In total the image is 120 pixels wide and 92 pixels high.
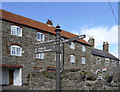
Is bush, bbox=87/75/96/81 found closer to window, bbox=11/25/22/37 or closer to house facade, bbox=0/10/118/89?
house facade, bbox=0/10/118/89

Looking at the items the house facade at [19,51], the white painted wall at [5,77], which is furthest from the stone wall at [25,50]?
the white painted wall at [5,77]

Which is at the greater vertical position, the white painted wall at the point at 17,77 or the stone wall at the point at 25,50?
the stone wall at the point at 25,50

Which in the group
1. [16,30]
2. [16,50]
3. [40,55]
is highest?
[16,30]

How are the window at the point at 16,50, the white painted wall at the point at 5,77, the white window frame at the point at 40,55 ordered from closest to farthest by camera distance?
the white painted wall at the point at 5,77 < the window at the point at 16,50 < the white window frame at the point at 40,55

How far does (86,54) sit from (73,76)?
62.9 feet

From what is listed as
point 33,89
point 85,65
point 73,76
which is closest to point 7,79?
point 33,89

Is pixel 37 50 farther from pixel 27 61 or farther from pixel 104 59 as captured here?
pixel 104 59

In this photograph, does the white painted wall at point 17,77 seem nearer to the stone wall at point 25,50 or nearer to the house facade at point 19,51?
the house facade at point 19,51

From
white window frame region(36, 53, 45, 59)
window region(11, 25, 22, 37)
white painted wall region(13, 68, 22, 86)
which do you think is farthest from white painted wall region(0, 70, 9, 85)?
window region(11, 25, 22, 37)

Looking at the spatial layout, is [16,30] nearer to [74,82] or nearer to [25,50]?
[25,50]

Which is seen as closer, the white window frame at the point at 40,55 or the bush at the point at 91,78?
the bush at the point at 91,78

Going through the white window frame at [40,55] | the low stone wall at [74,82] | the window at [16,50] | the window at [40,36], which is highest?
the window at [40,36]

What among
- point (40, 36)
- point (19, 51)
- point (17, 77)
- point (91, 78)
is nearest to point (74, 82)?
point (91, 78)

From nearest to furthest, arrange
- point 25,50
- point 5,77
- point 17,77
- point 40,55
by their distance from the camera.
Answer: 1. point 5,77
2. point 17,77
3. point 25,50
4. point 40,55
